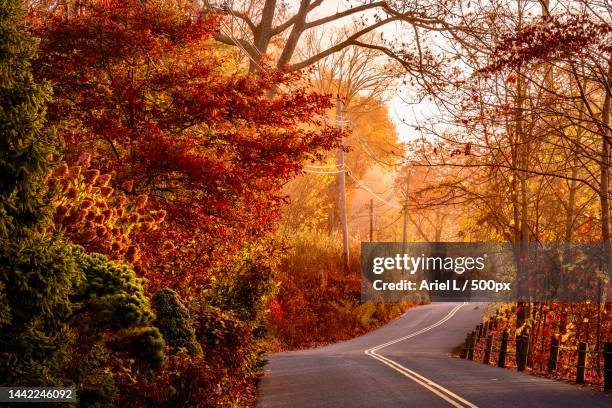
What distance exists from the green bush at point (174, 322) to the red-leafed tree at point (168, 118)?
3.31 ft

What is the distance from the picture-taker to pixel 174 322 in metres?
10.3

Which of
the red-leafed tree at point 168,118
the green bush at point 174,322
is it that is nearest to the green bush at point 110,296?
the green bush at point 174,322

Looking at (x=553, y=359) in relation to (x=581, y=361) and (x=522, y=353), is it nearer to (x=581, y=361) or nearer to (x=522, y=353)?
(x=522, y=353)

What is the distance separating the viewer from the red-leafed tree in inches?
474

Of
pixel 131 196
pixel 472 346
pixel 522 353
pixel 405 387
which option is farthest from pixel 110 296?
pixel 472 346

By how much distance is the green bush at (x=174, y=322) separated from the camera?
10281 mm

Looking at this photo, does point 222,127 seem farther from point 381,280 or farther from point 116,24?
point 381,280

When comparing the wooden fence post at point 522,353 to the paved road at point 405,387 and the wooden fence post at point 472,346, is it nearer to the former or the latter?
the paved road at point 405,387

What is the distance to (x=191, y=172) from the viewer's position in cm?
1170

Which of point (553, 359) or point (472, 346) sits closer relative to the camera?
point (553, 359)

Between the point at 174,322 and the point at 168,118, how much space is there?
3.76 metres

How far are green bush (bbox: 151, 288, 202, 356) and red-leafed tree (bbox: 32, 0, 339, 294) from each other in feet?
3.31

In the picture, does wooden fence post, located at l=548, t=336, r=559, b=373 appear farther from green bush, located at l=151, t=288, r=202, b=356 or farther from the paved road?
green bush, located at l=151, t=288, r=202, b=356

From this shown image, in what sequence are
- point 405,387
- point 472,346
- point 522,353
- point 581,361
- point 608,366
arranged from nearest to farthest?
point 608,366
point 405,387
point 581,361
point 522,353
point 472,346
